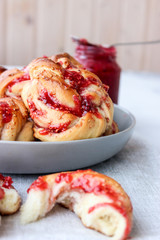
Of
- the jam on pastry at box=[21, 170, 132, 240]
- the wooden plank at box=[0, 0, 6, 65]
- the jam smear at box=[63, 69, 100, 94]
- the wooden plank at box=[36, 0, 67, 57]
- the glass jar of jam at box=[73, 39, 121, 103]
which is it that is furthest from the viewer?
the wooden plank at box=[36, 0, 67, 57]

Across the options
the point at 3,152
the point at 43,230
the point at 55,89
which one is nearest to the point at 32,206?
the point at 43,230

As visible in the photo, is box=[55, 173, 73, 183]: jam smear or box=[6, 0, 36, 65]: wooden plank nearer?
box=[55, 173, 73, 183]: jam smear

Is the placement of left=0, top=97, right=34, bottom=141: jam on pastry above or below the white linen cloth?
above

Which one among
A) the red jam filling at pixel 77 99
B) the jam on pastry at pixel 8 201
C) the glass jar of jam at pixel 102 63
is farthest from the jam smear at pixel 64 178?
the glass jar of jam at pixel 102 63

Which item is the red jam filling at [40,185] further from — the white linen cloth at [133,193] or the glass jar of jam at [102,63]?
the glass jar of jam at [102,63]

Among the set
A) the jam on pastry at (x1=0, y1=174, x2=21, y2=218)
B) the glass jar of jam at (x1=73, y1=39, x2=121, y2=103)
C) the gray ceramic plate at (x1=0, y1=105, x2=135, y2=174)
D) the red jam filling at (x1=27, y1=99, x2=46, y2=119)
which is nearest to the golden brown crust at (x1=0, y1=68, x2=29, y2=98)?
the red jam filling at (x1=27, y1=99, x2=46, y2=119)

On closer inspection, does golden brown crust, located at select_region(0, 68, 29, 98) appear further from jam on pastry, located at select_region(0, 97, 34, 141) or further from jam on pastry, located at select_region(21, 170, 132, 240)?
jam on pastry, located at select_region(21, 170, 132, 240)
